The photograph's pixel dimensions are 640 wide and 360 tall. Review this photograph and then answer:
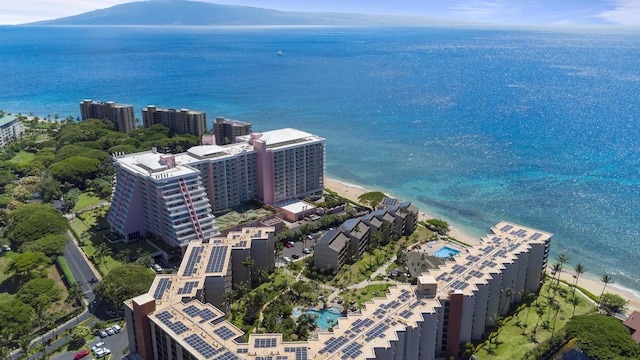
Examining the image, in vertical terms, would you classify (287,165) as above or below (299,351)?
above

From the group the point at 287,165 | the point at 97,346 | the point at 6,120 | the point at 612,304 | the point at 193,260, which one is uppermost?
the point at 287,165

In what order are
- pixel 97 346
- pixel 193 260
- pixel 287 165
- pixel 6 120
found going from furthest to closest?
pixel 6 120 → pixel 287 165 → pixel 193 260 → pixel 97 346

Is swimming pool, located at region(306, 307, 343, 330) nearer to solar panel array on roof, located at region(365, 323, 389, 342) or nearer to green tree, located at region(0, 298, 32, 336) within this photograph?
solar panel array on roof, located at region(365, 323, 389, 342)

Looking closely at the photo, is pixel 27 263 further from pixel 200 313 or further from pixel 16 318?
pixel 200 313

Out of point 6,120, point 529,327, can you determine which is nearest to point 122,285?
point 529,327

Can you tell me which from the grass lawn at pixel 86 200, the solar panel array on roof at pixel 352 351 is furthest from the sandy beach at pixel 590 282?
the grass lawn at pixel 86 200

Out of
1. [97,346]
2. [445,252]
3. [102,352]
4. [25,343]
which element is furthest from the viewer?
[445,252]

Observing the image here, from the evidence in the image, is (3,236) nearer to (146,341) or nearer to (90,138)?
(146,341)
